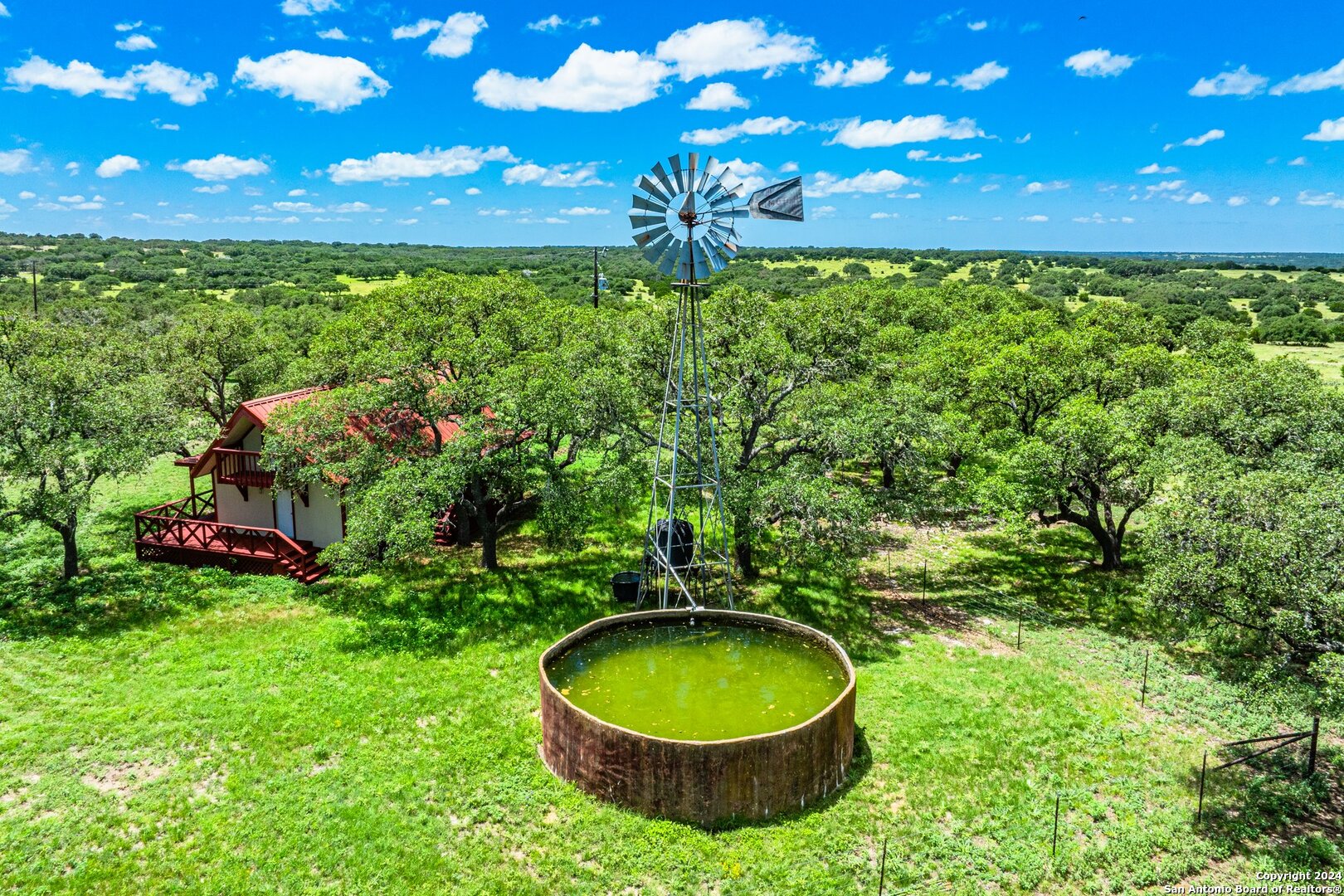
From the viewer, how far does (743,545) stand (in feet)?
70.2

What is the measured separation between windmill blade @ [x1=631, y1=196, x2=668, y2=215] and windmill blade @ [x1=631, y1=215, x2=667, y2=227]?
0.42 feet

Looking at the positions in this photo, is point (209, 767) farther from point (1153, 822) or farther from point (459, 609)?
point (1153, 822)

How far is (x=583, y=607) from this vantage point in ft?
63.8

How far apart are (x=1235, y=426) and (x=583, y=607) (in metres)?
18.2

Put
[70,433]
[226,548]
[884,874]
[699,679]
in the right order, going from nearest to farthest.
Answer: [884,874] → [699,679] → [70,433] → [226,548]

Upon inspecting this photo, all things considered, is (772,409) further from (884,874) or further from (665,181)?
(884,874)

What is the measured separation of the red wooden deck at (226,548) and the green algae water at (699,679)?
10.4 meters

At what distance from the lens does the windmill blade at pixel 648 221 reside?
17031mm

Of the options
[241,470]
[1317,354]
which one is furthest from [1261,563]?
[1317,354]

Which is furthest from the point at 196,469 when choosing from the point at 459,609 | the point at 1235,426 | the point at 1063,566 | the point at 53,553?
the point at 1235,426

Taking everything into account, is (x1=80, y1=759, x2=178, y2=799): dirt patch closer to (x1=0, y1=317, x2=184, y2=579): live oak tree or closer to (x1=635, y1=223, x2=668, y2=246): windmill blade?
(x1=0, y1=317, x2=184, y2=579): live oak tree

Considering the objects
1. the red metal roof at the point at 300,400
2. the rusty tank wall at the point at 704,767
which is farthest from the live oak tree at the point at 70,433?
the rusty tank wall at the point at 704,767

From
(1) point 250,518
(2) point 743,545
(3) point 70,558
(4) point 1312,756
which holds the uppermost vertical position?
(1) point 250,518

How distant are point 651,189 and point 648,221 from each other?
0.69 meters
